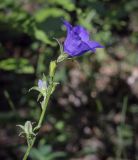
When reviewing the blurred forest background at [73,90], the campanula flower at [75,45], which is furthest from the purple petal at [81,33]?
the blurred forest background at [73,90]

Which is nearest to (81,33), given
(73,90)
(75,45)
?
(75,45)

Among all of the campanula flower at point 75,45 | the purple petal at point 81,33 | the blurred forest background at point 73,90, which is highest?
the blurred forest background at point 73,90

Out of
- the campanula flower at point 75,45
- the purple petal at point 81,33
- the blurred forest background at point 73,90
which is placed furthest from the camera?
the blurred forest background at point 73,90

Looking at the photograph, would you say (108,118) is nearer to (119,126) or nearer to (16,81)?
(119,126)

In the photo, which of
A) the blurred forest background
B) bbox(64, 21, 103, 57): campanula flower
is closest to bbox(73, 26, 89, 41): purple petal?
bbox(64, 21, 103, 57): campanula flower

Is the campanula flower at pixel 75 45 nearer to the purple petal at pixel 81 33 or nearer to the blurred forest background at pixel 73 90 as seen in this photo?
the purple petal at pixel 81 33

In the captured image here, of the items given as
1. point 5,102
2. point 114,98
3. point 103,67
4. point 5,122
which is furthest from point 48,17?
point 103,67

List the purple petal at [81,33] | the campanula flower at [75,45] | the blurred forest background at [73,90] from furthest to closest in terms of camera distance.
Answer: the blurred forest background at [73,90]
the purple petal at [81,33]
the campanula flower at [75,45]

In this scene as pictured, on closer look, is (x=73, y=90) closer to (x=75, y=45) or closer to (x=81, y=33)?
(x=81, y=33)

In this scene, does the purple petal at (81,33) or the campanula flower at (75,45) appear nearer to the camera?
the campanula flower at (75,45)
